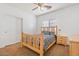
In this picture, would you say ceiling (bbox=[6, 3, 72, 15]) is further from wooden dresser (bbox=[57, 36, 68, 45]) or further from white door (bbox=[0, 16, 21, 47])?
wooden dresser (bbox=[57, 36, 68, 45])

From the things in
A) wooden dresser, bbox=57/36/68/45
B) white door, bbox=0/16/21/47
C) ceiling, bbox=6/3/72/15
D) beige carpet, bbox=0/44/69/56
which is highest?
ceiling, bbox=6/3/72/15

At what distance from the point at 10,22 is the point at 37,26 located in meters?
0.61

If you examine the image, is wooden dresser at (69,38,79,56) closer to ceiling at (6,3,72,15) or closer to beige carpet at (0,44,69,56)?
beige carpet at (0,44,69,56)

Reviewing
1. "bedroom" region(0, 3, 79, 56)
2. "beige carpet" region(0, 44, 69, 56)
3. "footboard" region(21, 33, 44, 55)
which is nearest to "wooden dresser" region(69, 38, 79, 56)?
"bedroom" region(0, 3, 79, 56)

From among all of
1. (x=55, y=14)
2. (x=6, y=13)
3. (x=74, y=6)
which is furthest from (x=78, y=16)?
(x=6, y=13)

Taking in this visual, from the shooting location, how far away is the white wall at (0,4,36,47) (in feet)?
5.36

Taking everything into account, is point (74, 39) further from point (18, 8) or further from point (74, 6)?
point (18, 8)

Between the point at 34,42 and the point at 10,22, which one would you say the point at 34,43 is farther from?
the point at 10,22

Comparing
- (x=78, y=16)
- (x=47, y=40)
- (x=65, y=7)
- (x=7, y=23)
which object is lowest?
(x=47, y=40)

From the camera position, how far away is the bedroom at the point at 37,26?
62.7 inches

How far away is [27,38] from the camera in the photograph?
6.65ft

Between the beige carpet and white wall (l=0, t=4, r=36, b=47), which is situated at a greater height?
white wall (l=0, t=4, r=36, b=47)

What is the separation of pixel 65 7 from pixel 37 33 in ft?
2.71

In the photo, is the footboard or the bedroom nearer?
the bedroom
